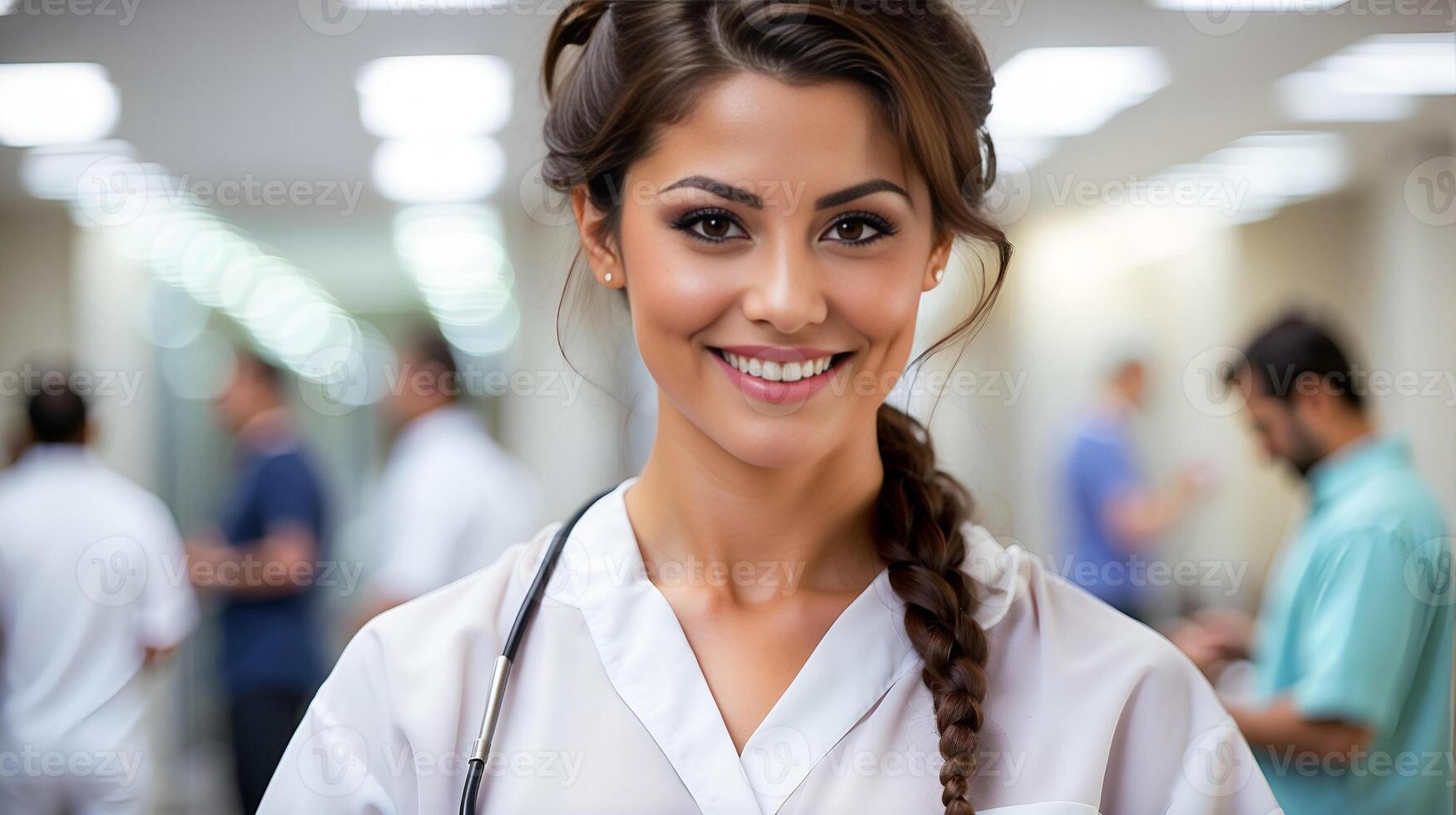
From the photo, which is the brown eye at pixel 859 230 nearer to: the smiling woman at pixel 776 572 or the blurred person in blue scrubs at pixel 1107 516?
the smiling woman at pixel 776 572

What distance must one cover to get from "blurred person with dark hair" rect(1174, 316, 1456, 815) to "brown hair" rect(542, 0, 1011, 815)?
36.7 inches

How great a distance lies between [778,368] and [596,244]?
0.90 feet

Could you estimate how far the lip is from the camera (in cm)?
98

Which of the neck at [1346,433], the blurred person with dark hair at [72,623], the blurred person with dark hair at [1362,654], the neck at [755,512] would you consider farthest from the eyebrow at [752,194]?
the blurred person with dark hair at [72,623]

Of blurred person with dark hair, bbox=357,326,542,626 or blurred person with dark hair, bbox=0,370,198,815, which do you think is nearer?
blurred person with dark hair, bbox=0,370,198,815

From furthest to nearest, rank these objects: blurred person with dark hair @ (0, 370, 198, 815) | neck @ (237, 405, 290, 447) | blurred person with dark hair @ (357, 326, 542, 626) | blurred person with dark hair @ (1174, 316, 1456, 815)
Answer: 1. neck @ (237, 405, 290, 447)
2. blurred person with dark hair @ (357, 326, 542, 626)
3. blurred person with dark hair @ (0, 370, 198, 815)
4. blurred person with dark hair @ (1174, 316, 1456, 815)

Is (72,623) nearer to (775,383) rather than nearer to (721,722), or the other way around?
(721,722)

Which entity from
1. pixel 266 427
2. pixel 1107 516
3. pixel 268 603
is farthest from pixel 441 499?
pixel 1107 516

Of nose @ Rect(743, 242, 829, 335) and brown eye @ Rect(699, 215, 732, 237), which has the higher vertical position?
brown eye @ Rect(699, 215, 732, 237)

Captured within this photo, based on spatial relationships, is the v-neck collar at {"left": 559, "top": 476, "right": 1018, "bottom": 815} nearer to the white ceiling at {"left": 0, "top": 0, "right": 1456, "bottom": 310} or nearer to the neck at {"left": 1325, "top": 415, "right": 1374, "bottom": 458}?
the neck at {"left": 1325, "top": 415, "right": 1374, "bottom": 458}

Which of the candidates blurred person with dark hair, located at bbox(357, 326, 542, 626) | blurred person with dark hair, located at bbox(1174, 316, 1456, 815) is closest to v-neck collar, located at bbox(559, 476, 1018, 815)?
blurred person with dark hair, located at bbox(1174, 316, 1456, 815)

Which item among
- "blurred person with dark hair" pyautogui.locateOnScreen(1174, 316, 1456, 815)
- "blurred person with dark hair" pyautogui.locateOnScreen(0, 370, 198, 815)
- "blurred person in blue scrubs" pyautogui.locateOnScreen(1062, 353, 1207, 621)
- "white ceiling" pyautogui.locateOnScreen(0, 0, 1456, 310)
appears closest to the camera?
"blurred person with dark hair" pyautogui.locateOnScreen(1174, 316, 1456, 815)

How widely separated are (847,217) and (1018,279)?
5.86m

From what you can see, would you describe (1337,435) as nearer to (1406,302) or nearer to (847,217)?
(847,217)
